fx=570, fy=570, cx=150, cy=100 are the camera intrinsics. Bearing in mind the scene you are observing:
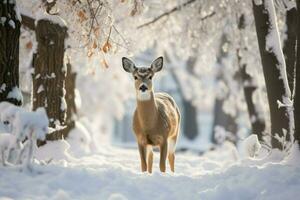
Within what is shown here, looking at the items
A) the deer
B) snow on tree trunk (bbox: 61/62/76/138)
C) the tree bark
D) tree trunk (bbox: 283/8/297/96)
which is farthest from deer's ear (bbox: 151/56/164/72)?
the tree bark

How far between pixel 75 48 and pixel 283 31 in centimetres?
494

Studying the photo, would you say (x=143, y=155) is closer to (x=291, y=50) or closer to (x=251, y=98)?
(x=291, y=50)

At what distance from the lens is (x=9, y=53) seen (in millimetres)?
7512

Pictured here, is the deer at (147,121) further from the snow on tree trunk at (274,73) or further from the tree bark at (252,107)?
the tree bark at (252,107)

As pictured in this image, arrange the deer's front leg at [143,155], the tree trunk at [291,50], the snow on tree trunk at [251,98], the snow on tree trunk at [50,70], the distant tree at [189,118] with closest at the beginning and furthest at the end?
the deer's front leg at [143,155] → the snow on tree trunk at [50,70] → the tree trunk at [291,50] → the snow on tree trunk at [251,98] → the distant tree at [189,118]

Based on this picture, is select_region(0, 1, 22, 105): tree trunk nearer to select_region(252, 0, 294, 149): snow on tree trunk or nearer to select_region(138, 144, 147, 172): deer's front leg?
select_region(138, 144, 147, 172): deer's front leg

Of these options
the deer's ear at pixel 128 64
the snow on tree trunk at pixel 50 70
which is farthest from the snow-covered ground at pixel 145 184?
the snow on tree trunk at pixel 50 70

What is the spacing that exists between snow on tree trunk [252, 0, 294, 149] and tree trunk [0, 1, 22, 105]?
4.04 meters

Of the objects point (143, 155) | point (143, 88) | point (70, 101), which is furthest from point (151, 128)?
point (70, 101)

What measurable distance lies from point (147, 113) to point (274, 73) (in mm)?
2167

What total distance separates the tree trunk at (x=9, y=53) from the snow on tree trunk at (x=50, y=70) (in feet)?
8.04

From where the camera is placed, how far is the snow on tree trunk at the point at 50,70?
10.1 m

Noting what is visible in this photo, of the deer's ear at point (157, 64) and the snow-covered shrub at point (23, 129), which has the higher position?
the deer's ear at point (157, 64)

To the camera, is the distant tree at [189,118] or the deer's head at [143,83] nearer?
the deer's head at [143,83]
